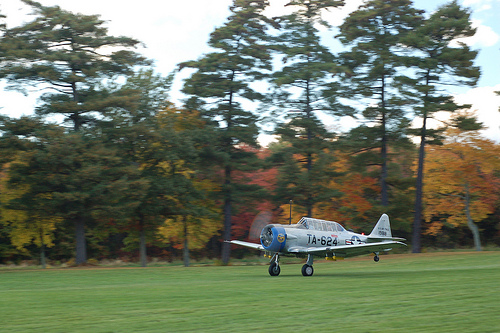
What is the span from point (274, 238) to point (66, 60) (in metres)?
21.9

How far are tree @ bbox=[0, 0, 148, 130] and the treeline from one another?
10cm

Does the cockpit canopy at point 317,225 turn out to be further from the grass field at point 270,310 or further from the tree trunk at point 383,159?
the tree trunk at point 383,159

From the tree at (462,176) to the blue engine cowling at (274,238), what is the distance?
2479cm

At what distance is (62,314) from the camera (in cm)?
922

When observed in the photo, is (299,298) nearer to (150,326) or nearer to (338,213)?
(150,326)

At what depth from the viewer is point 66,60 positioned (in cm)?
3384

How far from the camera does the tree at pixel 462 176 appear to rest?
40281 millimetres

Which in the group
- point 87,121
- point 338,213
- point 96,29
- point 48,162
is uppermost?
point 96,29

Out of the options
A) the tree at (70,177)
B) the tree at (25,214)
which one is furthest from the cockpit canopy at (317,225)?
the tree at (25,214)

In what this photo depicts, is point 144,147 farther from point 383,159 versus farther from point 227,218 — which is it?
point 383,159

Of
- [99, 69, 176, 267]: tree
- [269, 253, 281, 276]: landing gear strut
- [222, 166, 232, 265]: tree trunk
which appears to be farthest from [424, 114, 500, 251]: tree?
[269, 253, 281, 276]: landing gear strut

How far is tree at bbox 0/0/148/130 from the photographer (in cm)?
3278

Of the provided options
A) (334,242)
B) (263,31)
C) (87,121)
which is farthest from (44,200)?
(263,31)

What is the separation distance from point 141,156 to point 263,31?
597 inches
